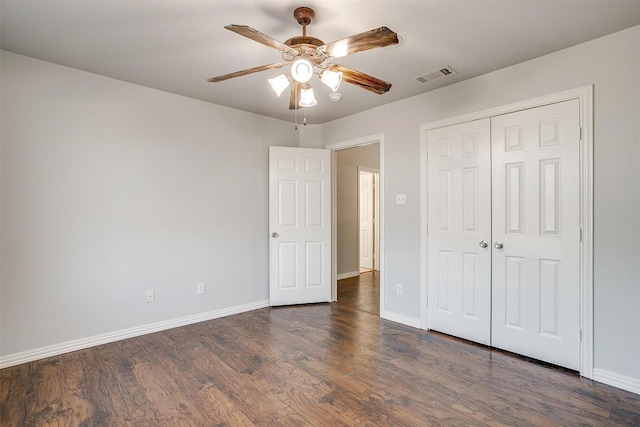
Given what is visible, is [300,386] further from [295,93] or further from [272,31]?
[272,31]

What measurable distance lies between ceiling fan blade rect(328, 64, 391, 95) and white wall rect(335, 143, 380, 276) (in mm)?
3337

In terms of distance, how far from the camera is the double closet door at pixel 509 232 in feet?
7.89

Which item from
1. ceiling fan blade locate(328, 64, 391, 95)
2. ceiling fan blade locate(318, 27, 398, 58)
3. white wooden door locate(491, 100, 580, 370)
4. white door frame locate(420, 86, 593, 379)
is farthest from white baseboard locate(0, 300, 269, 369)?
white door frame locate(420, 86, 593, 379)

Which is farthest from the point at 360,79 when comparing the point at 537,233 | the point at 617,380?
the point at 617,380

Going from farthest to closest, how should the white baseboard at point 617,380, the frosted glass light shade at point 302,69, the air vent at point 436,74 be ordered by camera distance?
the air vent at point 436,74
the white baseboard at point 617,380
the frosted glass light shade at point 302,69

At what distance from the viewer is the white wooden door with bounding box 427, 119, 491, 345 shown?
9.32 feet

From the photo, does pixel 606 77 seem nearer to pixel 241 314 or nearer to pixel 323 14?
pixel 323 14

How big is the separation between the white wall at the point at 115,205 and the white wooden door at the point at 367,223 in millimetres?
2955

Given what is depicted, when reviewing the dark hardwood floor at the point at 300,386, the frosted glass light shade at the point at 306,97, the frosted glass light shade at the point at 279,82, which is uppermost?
the frosted glass light shade at the point at 279,82

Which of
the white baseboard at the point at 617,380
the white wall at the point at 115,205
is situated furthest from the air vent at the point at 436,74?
the white baseboard at the point at 617,380

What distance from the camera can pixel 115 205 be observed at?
296cm

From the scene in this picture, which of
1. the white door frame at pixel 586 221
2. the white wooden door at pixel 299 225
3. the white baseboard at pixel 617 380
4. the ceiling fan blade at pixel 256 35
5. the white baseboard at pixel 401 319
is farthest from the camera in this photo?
the white wooden door at pixel 299 225

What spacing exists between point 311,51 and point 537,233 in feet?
7.25

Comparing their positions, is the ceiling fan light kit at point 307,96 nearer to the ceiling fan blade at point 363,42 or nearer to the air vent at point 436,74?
the ceiling fan blade at point 363,42
